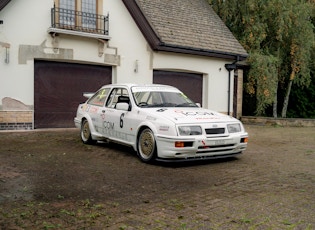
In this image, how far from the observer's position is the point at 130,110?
319 inches

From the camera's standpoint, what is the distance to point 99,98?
31.6 feet

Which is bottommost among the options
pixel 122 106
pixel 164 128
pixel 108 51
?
pixel 164 128

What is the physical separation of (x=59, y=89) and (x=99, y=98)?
15.2ft

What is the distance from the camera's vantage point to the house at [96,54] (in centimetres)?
1268

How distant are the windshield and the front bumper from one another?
1371mm

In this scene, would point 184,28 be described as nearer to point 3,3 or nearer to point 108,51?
point 108,51

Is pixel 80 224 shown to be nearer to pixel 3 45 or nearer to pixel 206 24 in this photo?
pixel 3 45

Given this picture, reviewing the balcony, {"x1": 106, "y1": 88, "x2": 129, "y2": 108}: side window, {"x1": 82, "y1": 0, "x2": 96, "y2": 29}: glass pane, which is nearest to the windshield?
{"x1": 106, "y1": 88, "x2": 129, "y2": 108}: side window

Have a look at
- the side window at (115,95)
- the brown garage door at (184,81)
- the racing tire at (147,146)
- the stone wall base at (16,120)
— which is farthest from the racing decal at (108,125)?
the brown garage door at (184,81)

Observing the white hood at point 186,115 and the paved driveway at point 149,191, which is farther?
the white hood at point 186,115

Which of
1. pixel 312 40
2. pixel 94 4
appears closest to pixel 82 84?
pixel 94 4

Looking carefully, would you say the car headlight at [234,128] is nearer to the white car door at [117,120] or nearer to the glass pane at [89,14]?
the white car door at [117,120]

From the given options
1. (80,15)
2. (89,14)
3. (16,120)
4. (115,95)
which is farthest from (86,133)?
(89,14)

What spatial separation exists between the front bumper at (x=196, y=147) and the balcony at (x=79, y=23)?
25.0 feet
